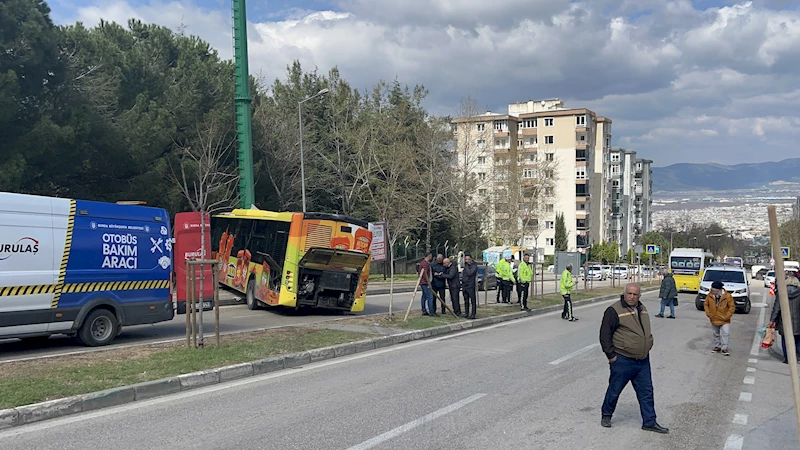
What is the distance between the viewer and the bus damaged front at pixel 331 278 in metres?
18.2

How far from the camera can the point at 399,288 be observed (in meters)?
33.6

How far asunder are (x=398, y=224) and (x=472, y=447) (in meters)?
38.1

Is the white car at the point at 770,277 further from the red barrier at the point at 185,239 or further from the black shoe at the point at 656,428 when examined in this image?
the black shoe at the point at 656,428

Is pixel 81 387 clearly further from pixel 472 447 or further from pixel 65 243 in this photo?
pixel 472 447

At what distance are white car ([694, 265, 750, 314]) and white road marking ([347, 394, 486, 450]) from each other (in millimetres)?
20332

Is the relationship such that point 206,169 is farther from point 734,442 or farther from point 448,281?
point 734,442

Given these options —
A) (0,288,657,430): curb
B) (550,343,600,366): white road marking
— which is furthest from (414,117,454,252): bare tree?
(0,288,657,430): curb

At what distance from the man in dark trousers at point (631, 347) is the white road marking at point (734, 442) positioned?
619mm

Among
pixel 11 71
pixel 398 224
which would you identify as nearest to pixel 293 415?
pixel 11 71

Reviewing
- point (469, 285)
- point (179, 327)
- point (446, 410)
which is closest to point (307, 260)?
point (179, 327)

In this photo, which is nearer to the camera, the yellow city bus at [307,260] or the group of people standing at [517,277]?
the yellow city bus at [307,260]

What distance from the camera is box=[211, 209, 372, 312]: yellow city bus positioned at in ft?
59.4

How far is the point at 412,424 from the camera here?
23.7 feet

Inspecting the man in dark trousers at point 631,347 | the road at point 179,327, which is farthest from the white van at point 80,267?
the man in dark trousers at point 631,347
